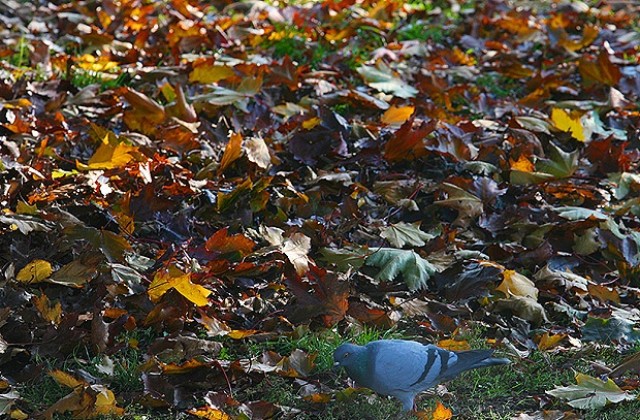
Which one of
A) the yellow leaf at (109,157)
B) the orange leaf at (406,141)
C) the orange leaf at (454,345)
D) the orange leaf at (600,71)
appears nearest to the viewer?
the orange leaf at (454,345)

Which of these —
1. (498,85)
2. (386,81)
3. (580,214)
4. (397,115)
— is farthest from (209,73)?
(580,214)

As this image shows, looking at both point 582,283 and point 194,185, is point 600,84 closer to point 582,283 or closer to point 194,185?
point 582,283

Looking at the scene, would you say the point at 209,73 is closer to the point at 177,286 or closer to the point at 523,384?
the point at 177,286

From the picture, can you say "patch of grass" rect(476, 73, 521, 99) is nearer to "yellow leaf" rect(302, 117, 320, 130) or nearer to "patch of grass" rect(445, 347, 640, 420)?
"yellow leaf" rect(302, 117, 320, 130)

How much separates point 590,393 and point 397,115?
1.76 metres

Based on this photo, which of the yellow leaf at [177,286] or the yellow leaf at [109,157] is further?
the yellow leaf at [109,157]

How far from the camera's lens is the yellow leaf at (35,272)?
2865 millimetres

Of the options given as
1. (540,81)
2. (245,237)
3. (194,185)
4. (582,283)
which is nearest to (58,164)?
(194,185)

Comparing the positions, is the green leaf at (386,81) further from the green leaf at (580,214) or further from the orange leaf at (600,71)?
the green leaf at (580,214)

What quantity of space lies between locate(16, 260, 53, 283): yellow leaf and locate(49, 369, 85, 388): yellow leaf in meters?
0.47

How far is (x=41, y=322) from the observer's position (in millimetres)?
2746

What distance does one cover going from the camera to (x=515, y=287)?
3098 mm

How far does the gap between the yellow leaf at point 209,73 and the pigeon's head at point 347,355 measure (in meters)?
2.15

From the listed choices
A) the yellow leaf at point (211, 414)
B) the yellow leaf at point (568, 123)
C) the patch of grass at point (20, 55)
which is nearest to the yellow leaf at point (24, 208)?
the yellow leaf at point (211, 414)
